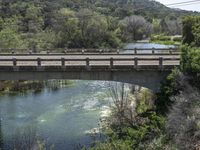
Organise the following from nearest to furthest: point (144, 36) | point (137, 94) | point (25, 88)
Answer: point (137, 94) < point (25, 88) < point (144, 36)

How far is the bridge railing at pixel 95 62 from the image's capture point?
3316 cm

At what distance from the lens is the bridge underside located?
3338 centimetres

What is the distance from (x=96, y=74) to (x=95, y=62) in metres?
2.00

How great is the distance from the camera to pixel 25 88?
54.4 meters

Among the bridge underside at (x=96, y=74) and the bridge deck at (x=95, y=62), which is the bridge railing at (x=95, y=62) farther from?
the bridge underside at (x=96, y=74)

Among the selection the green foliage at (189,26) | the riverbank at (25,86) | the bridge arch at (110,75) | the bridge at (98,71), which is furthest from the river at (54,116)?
the green foliage at (189,26)

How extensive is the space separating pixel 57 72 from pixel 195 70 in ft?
36.3

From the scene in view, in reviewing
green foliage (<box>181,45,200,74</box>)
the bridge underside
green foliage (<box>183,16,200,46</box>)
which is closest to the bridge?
the bridge underside

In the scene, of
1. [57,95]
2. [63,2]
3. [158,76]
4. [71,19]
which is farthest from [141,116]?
[63,2]

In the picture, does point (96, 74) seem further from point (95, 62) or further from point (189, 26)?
point (189, 26)

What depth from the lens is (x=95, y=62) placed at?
1391 inches

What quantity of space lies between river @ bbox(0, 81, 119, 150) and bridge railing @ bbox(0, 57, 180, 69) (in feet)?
17.9

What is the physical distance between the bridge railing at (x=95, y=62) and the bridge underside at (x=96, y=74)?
1.36ft

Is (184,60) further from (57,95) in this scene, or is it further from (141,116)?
(57,95)
